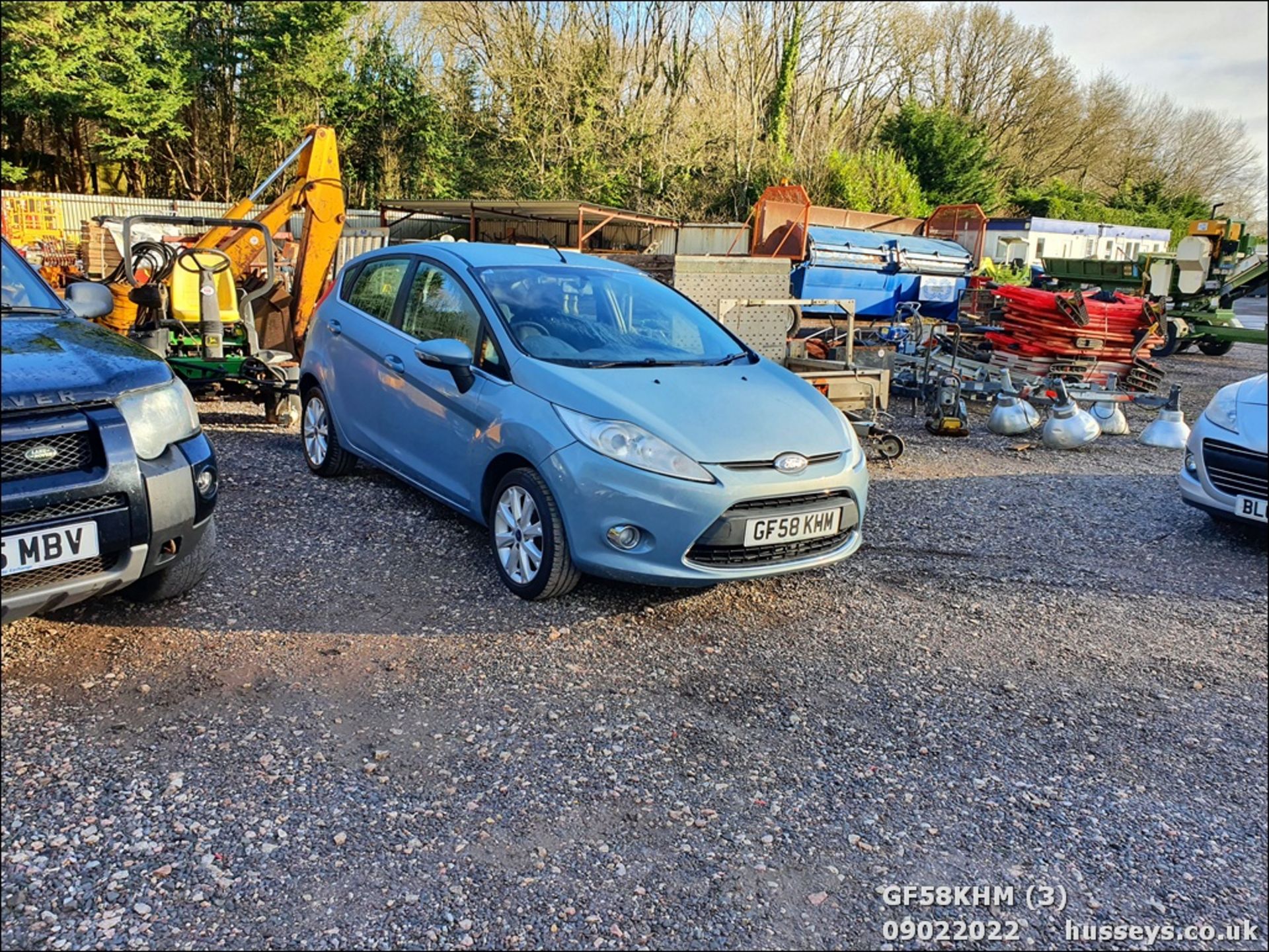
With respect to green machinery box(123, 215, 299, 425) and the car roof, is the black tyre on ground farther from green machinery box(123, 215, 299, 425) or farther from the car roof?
green machinery box(123, 215, 299, 425)

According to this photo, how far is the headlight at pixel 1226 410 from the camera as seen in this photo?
5.34m

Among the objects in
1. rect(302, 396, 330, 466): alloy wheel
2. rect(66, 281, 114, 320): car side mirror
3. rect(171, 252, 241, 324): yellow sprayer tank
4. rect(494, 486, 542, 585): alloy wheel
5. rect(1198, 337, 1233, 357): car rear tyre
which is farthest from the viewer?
rect(1198, 337, 1233, 357): car rear tyre

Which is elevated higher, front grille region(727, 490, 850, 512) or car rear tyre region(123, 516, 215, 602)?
front grille region(727, 490, 850, 512)

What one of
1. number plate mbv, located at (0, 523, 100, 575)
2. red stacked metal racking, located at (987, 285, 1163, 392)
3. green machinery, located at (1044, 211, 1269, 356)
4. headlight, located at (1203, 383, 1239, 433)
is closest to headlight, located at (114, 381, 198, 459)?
number plate mbv, located at (0, 523, 100, 575)

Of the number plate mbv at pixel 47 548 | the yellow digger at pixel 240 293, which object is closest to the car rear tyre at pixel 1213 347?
the yellow digger at pixel 240 293

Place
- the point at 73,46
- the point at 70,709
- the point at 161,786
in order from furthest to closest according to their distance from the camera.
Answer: the point at 73,46 < the point at 70,709 < the point at 161,786

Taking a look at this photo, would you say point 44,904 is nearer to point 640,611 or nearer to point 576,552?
point 576,552

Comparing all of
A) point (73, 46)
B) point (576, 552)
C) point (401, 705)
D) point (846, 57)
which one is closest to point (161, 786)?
point (401, 705)

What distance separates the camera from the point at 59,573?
10.0ft

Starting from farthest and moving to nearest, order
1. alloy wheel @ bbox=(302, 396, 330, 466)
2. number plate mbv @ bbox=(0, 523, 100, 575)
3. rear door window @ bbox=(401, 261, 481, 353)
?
alloy wheel @ bbox=(302, 396, 330, 466)
rear door window @ bbox=(401, 261, 481, 353)
number plate mbv @ bbox=(0, 523, 100, 575)

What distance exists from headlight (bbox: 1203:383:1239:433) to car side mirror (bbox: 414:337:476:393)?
4.36 meters

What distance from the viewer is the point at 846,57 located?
3036 centimetres

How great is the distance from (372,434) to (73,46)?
2157 cm

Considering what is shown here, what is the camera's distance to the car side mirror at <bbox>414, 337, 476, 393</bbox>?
14.9 ft
